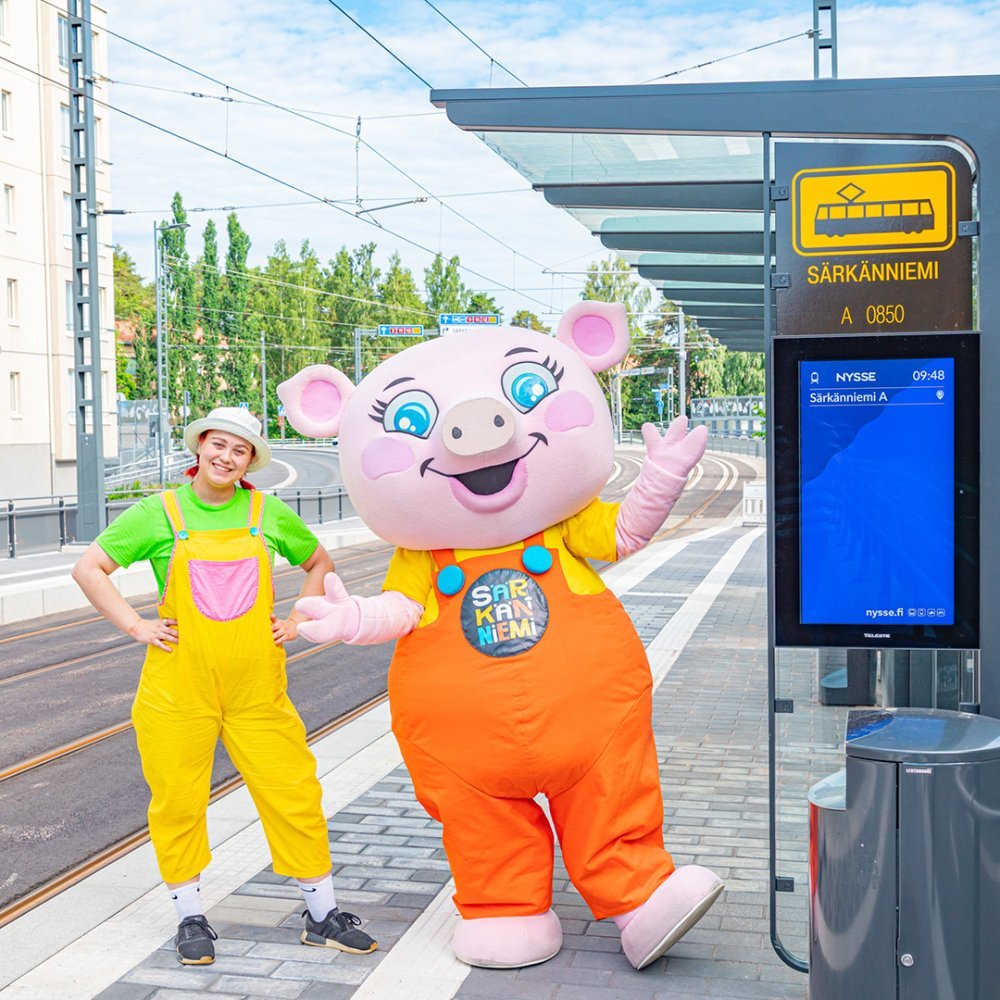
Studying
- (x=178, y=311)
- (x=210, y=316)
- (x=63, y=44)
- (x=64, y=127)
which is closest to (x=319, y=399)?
(x=64, y=127)

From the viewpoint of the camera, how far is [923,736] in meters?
3.41

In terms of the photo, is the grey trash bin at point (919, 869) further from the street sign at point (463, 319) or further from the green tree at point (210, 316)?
the green tree at point (210, 316)

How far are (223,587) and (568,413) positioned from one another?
131 centimetres

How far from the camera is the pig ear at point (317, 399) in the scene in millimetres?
4840

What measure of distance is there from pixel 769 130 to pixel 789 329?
60 centimetres

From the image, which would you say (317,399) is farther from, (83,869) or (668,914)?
(83,869)

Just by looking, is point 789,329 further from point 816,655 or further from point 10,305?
point 10,305

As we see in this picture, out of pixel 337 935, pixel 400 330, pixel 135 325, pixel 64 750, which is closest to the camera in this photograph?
pixel 337 935

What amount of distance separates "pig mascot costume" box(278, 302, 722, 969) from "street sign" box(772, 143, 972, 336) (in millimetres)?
656

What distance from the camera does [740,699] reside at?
9062mm

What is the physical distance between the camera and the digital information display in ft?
12.8

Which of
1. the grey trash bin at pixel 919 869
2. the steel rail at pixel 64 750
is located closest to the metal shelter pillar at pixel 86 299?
the steel rail at pixel 64 750

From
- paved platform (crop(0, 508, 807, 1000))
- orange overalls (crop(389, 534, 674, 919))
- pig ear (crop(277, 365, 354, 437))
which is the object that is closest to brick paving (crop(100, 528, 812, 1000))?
paved platform (crop(0, 508, 807, 1000))

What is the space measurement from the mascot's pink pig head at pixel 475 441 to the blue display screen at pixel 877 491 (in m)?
0.86
